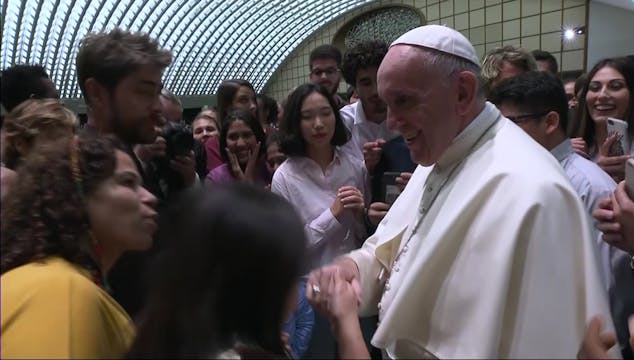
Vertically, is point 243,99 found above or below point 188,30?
below

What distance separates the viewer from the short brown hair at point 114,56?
1.99 metres

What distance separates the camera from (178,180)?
2635mm

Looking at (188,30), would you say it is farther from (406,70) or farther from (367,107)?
(406,70)

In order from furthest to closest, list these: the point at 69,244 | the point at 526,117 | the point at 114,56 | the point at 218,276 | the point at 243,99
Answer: the point at 243,99 → the point at 526,117 → the point at 114,56 → the point at 69,244 → the point at 218,276

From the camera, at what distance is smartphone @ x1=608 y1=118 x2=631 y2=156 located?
2656mm

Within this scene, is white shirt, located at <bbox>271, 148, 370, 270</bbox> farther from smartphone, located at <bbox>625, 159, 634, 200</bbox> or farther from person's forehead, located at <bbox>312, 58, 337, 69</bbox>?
smartphone, located at <bbox>625, 159, 634, 200</bbox>

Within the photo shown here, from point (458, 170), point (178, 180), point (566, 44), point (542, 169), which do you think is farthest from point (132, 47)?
point (566, 44)

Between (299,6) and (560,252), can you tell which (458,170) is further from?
(299,6)

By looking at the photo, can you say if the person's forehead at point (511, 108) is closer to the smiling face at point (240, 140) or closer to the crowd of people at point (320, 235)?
the crowd of people at point (320, 235)

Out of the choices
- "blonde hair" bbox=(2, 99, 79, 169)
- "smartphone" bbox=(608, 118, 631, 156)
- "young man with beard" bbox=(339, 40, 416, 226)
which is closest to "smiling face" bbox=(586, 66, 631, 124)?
"smartphone" bbox=(608, 118, 631, 156)

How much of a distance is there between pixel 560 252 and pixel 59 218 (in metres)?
1.34

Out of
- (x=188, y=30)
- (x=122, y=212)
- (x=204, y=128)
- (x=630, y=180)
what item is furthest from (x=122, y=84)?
(x=188, y=30)

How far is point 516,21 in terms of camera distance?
12.5 meters

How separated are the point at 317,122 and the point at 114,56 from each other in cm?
125
